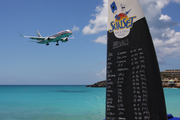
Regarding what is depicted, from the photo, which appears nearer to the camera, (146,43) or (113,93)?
(146,43)

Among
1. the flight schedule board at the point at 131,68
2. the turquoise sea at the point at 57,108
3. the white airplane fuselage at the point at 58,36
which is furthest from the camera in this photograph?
the white airplane fuselage at the point at 58,36

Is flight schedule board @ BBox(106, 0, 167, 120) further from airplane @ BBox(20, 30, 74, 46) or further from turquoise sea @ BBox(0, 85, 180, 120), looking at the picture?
airplane @ BBox(20, 30, 74, 46)

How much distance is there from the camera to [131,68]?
13.3ft

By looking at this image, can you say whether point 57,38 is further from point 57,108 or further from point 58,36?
point 57,108

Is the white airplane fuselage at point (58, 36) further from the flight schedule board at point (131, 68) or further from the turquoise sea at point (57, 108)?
the flight schedule board at point (131, 68)

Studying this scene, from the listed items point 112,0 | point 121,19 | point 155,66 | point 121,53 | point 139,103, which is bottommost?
point 139,103

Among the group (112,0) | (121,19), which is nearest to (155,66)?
(121,19)

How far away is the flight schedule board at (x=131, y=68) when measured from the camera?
144 inches

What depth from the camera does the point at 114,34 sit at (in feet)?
14.8

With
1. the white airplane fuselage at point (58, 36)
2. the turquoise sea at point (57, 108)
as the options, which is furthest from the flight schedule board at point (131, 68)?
the white airplane fuselage at point (58, 36)

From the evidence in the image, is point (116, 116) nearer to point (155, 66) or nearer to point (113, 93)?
point (113, 93)

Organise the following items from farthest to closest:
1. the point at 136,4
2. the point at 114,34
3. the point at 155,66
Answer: the point at 114,34, the point at 136,4, the point at 155,66

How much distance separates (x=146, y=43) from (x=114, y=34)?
3.13 ft

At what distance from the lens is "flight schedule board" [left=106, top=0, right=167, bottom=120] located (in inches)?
144
